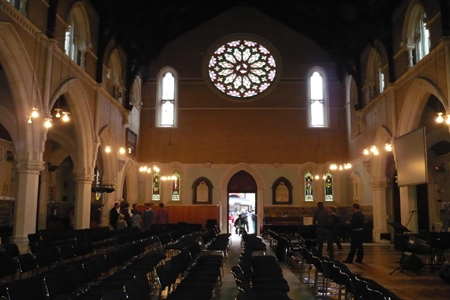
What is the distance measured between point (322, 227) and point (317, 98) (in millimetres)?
12240

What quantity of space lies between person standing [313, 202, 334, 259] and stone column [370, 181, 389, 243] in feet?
18.1

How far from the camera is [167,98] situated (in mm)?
22906

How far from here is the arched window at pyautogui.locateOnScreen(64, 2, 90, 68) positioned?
1456 centimetres

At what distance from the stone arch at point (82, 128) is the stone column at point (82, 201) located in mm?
229

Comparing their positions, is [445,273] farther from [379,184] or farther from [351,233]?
[379,184]

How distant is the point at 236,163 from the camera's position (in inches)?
880

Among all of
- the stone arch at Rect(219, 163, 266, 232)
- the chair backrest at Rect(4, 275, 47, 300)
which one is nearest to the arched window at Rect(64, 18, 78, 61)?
the stone arch at Rect(219, 163, 266, 232)

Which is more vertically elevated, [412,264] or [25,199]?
[25,199]

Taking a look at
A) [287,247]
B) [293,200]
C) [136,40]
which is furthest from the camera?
[293,200]

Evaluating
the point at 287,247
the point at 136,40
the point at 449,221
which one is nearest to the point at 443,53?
the point at 449,221

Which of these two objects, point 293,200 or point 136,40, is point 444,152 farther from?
point 136,40

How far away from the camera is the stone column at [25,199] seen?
442 inches

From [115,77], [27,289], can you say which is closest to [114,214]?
[115,77]

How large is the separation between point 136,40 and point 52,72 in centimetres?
793
